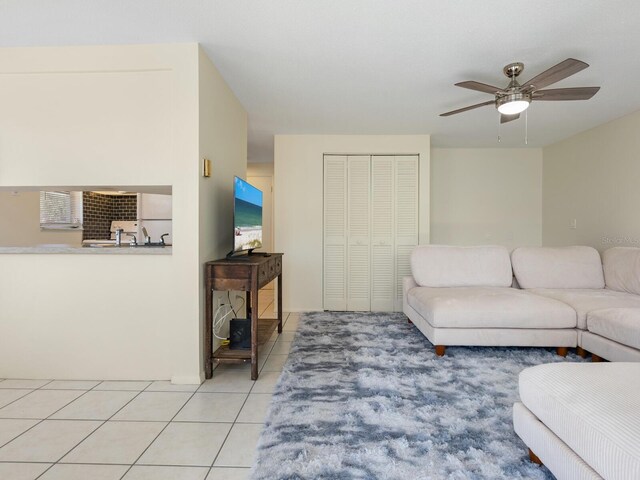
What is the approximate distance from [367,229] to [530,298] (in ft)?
6.78

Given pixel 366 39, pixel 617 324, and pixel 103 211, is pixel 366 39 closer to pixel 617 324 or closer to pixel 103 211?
pixel 617 324

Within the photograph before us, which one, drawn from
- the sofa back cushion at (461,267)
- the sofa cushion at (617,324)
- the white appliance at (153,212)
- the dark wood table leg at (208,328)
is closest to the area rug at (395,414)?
the sofa cushion at (617,324)

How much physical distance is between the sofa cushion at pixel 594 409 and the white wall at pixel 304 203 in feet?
10.0

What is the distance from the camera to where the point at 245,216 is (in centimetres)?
282

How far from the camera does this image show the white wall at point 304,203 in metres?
4.40

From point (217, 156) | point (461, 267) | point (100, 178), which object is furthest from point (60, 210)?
point (461, 267)

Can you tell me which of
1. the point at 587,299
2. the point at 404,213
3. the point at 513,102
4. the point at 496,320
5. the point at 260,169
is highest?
the point at 260,169

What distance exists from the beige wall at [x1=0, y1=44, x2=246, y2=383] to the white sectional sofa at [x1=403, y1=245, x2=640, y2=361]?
210cm

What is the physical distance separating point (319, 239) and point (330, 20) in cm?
275

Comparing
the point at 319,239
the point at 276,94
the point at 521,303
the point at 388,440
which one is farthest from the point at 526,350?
the point at 276,94

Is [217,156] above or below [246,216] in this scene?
above

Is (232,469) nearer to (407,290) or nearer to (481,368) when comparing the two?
(481,368)

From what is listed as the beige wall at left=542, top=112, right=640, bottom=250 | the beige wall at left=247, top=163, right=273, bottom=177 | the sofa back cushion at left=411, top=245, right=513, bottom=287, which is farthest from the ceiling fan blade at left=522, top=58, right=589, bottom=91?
the beige wall at left=247, top=163, right=273, bottom=177

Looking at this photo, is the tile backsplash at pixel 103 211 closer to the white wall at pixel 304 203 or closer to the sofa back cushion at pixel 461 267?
the white wall at pixel 304 203
